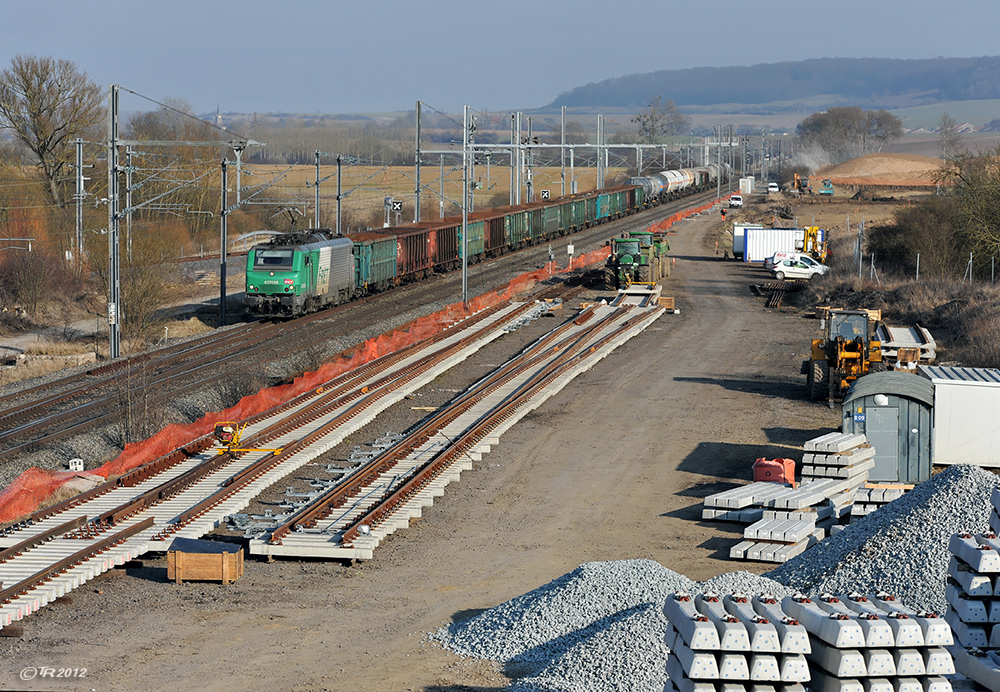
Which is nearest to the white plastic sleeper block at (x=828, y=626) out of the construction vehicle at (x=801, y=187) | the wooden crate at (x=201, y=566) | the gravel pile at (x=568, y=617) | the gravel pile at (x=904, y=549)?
the gravel pile at (x=568, y=617)

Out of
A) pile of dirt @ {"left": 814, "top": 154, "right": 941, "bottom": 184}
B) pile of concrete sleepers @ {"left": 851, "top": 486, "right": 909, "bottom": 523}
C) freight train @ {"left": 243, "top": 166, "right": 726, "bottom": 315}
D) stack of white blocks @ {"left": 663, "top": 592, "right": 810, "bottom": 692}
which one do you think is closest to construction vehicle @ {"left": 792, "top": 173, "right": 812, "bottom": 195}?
pile of dirt @ {"left": 814, "top": 154, "right": 941, "bottom": 184}

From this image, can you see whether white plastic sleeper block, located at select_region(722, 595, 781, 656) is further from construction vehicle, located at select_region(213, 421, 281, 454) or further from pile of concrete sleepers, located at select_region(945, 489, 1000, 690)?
construction vehicle, located at select_region(213, 421, 281, 454)

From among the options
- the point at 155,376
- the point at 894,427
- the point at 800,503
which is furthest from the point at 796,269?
the point at 800,503

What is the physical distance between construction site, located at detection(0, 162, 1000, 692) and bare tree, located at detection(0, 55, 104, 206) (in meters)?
43.5

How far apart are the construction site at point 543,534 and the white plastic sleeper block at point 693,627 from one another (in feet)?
0.09

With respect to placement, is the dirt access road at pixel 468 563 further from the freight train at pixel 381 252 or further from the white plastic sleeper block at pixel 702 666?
the freight train at pixel 381 252

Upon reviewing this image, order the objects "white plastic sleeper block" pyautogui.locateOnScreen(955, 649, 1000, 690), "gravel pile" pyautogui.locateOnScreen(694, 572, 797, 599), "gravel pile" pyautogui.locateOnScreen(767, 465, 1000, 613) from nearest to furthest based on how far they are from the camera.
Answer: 1. "white plastic sleeper block" pyautogui.locateOnScreen(955, 649, 1000, 690)
2. "gravel pile" pyautogui.locateOnScreen(694, 572, 797, 599)
3. "gravel pile" pyautogui.locateOnScreen(767, 465, 1000, 613)

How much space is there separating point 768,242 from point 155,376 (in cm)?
4363

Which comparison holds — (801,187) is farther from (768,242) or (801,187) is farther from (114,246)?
(114,246)

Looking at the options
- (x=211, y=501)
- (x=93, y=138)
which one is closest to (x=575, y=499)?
(x=211, y=501)

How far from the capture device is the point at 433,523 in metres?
19.8

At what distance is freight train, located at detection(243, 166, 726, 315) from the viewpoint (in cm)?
4278

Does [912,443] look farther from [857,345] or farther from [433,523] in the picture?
[433,523]

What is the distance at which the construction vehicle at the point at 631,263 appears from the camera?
5225 centimetres
